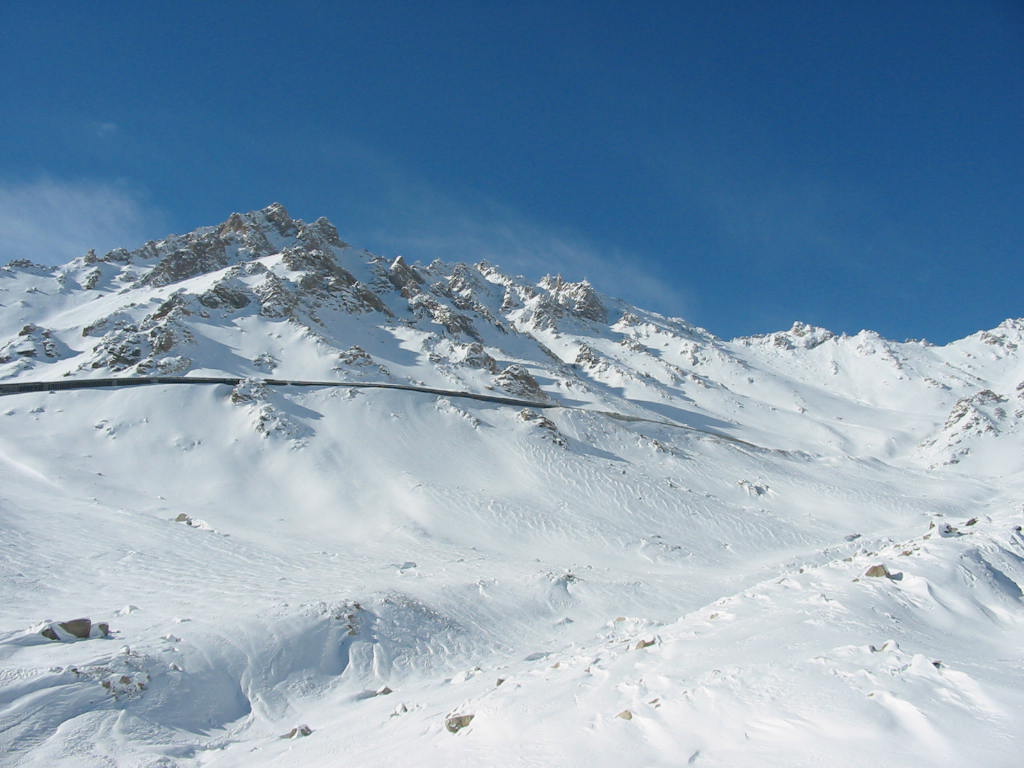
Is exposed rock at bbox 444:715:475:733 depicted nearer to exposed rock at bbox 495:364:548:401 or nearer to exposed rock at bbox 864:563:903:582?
exposed rock at bbox 864:563:903:582

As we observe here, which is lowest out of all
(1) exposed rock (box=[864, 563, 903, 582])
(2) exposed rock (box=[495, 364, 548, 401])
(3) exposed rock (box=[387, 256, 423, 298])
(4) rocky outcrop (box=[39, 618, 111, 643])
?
(1) exposed rock (box=[864, 563, 903, 582])

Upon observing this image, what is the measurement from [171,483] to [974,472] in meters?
80.0

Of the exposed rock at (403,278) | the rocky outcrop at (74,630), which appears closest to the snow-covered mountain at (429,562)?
the rocky outcrop at (74,630)

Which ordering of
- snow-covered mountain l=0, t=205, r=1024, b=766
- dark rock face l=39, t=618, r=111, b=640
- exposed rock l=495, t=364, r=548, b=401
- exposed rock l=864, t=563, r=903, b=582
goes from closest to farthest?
snow-covered mountain l=0, t=205, r=1024, b=766 → dark rock face l=39, t=618, r=111, b=640 → exposed rock l=864, t=563, r=903, b=582 → exposed rock l=495, t=364, r=548, b=401

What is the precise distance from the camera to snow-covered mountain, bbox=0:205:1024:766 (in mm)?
6434

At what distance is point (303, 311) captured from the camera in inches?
1980

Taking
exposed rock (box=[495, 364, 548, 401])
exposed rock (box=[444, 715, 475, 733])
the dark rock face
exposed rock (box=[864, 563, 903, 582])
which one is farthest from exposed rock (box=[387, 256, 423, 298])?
exposed rock (box=[444, 715, 475, 733])

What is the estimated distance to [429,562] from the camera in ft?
67.3

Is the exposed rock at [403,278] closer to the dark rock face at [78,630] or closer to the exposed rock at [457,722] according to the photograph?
the dark rock face at [78,630]

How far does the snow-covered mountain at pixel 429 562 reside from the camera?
6.43 meters

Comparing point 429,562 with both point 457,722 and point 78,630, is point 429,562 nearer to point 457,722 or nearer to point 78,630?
point 78,630

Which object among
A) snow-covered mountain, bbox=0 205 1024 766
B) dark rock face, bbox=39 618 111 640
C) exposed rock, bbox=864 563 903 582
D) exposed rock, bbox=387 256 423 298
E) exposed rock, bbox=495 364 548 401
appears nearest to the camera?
snow-covered mountain, bbox=0 205 1024 766

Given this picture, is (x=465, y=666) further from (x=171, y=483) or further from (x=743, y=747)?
(x=171, y=483)

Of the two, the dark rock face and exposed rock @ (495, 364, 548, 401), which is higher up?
exposed rock @ (495, 364, 548, 401)
